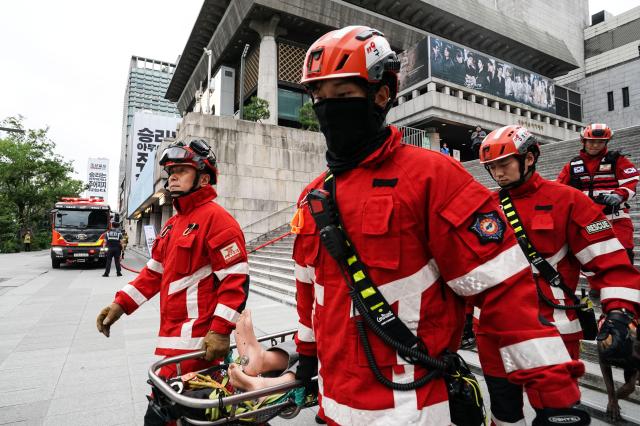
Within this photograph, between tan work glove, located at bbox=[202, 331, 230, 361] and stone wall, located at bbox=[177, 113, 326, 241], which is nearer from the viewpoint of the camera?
→ tan work glove, located at bbox=[202, 331, 230, 361]

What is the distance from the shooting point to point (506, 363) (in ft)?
3.82

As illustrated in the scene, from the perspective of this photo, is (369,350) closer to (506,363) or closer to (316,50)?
(506,363)

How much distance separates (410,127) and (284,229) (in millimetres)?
12107

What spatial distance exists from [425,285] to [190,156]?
215cm

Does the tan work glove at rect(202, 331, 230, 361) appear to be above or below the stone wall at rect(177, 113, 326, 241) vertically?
below

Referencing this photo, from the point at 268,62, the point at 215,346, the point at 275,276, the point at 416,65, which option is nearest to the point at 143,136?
the point at 268,62

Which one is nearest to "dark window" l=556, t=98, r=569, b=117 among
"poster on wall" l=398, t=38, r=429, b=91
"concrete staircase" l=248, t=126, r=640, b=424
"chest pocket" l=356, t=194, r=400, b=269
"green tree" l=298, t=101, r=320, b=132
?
"poster on wall" l=398, t=38, r=429, b=91

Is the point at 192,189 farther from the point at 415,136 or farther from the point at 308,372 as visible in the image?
the point at 415,136

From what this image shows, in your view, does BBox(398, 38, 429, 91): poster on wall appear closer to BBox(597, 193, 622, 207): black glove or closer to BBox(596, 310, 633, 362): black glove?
BBox(597, 193, 622, 207): black glove

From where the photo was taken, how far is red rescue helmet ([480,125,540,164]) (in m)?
2.59

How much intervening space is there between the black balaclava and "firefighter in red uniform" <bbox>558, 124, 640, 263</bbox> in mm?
3723

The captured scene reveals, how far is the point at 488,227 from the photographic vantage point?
3.93 ft

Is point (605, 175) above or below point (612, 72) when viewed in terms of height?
below

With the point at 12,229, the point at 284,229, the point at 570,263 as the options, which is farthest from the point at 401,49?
the point at 12,229
